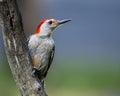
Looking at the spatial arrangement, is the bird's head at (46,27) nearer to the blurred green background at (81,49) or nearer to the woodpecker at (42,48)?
the woodpecker at (42,48)

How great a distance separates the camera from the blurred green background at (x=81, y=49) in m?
14.2

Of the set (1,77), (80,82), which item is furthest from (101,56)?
(1,77)

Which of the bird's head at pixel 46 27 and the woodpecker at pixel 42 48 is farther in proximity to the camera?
the bird's head at pixel 46 27

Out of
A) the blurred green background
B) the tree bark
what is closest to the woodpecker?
the tree bark

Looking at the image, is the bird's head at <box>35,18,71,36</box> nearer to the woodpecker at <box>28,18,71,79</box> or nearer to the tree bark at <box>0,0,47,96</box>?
the woodpecker at <box>28,18,71,79</box>

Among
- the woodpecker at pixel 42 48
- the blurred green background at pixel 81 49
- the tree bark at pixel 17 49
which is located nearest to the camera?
the tree bark at pixel 17 49

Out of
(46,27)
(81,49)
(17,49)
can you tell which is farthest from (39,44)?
(81,49)

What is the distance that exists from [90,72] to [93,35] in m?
4.78

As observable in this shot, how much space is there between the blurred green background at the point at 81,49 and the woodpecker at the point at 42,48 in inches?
175

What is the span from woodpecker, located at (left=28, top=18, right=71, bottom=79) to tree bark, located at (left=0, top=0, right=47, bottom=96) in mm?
549

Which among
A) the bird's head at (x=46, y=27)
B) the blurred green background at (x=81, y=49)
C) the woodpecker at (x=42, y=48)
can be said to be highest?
the bird's head at (x=46, y=27)

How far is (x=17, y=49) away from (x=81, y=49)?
43.3 ft

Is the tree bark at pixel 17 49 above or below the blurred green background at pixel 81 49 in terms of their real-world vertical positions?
above

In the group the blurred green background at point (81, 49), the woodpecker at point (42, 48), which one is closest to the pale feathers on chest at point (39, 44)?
the woodpecker at point (42, 48)
